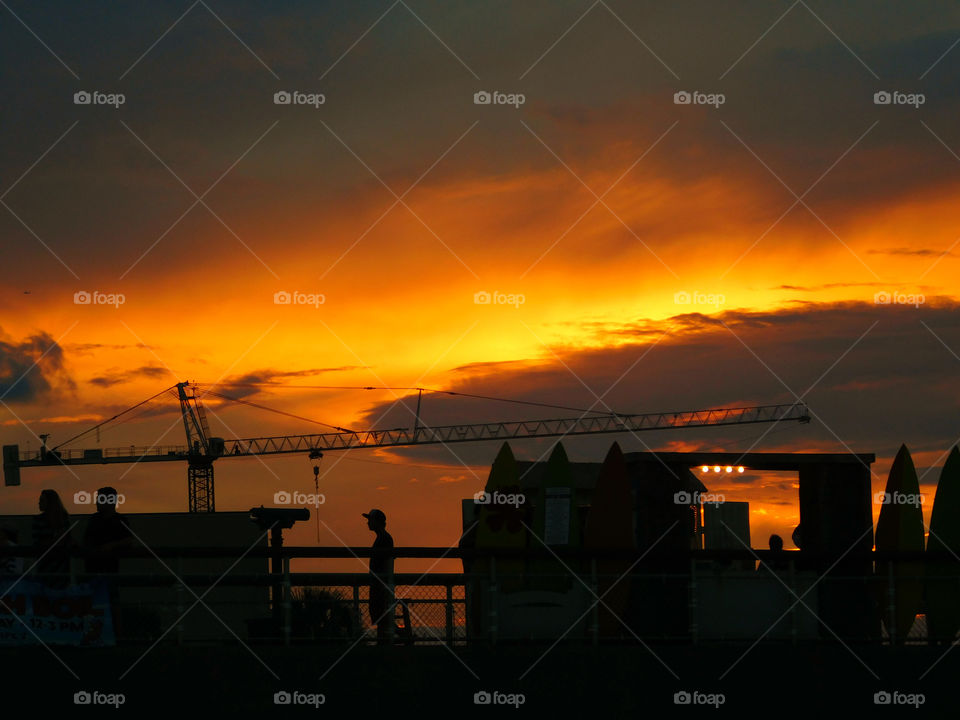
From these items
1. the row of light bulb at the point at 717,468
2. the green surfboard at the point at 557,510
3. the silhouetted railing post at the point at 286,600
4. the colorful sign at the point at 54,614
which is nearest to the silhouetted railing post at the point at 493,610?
the green surfboard at the point at 557,510

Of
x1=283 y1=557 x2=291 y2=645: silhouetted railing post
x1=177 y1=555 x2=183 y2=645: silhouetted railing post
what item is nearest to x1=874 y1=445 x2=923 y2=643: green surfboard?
x1=283 y1=557 x2=291 y2=645: silhouetted railing post

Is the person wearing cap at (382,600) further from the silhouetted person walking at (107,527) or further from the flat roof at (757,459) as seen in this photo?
the flat roof at (757,459)

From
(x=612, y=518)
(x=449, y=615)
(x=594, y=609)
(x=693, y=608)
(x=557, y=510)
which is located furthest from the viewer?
(x=557, y=510)

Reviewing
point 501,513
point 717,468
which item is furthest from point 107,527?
point 717,468

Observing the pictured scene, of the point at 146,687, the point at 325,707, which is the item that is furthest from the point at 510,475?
the point at 146,687

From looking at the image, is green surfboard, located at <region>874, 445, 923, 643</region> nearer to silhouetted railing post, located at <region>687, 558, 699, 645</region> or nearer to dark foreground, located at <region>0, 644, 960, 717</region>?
dark foreground, located at <region>0, 644, 960, 717</region>

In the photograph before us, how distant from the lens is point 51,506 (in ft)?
51.1

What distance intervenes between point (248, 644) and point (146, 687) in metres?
1.30

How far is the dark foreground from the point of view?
1537 cm

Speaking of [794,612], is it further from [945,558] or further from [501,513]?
[501,513]

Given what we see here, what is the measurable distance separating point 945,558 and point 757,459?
3.80 m

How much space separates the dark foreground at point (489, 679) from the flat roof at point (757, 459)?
397 centimetres

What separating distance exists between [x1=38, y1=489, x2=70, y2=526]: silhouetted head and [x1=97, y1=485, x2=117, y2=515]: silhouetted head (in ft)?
1.59

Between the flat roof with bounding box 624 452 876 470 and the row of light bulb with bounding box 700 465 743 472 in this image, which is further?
the row of light bulb with bounding box 700 465 743 472
